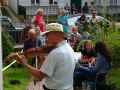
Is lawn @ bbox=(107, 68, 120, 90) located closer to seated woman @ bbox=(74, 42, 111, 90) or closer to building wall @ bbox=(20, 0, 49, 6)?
seated woman @ bbox=(74, 42, 111, 90)

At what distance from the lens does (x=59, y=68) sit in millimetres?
6340

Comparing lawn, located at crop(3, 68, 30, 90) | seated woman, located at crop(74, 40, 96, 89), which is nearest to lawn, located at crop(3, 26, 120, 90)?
lawn, located at crop(3, 68, 30, 90)

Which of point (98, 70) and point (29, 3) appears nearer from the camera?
point (98, 70)

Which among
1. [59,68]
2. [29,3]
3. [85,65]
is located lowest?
[29,3]

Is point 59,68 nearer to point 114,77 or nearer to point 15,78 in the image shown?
point 114,77

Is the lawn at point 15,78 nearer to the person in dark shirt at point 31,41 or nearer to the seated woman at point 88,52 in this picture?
the person in dark shirt at point 31,41

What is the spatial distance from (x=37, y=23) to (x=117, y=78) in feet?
20.7

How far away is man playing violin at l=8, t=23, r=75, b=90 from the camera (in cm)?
627

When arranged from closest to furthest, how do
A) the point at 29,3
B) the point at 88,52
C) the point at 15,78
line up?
the point at 88,52, the point at 15,78, the point at 29,3

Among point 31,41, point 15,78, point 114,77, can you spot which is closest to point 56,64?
point 114,77

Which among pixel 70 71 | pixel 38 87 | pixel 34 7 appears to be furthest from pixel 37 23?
pixel 34 7

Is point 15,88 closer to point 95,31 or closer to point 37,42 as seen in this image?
point 37,42

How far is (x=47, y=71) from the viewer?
629 centimetres

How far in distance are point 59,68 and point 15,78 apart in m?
7.65
